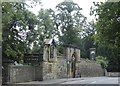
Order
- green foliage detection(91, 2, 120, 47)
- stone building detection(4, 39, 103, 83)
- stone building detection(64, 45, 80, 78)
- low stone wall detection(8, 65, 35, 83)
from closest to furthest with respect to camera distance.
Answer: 1. green foliage detection(91, 2, 120, 47)
2. low stone wall detection(8, 65, 35, 83)
3. stone building detection(4, 39, 103, 83)
4. stone building detection(64, 45, 80, 78)

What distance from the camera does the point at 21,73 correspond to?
32.3 metres

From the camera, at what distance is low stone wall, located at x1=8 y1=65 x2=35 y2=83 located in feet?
98.4

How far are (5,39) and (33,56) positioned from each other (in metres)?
9.48

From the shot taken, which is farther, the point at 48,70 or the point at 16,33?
the point at 48,70

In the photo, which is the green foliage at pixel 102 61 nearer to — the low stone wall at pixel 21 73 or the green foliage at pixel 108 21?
the low stone wall at pixel 21 73

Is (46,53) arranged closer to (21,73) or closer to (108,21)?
(21,73)

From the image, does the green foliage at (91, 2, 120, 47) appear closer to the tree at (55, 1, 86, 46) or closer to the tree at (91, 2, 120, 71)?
the tree at (91, 2, 120, 71)

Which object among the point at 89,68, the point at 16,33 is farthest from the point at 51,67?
the point at 89,68

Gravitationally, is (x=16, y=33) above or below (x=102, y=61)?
above

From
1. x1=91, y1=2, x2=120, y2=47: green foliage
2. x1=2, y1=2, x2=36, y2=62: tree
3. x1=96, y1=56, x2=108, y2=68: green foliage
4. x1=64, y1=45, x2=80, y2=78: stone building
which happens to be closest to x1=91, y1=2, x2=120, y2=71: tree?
x1=91, y1=2, x2=120, y2=47: green foliage

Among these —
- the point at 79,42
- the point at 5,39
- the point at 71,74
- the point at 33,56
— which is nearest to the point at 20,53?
the point at 5,39

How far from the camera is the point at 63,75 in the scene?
154 feet

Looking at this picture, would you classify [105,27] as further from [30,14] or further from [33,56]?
[33,56]

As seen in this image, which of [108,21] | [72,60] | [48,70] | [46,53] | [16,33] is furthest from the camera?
[72,60]
